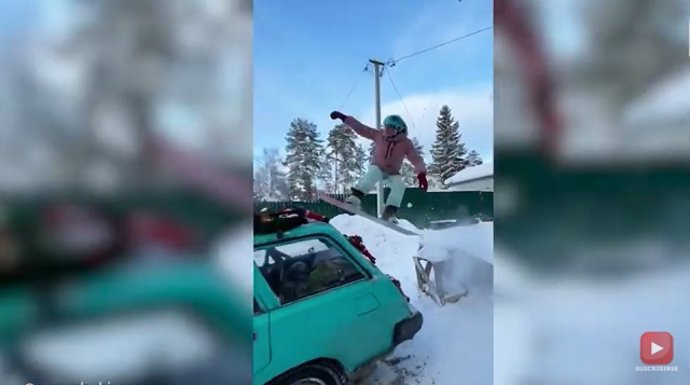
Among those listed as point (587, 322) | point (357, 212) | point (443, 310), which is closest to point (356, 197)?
point (357, 212)

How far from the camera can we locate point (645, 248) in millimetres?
1280

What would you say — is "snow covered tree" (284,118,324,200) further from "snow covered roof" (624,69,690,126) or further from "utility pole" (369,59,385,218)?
"snow covered roof" (624,69,690,126)

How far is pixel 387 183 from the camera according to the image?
134 centimetres

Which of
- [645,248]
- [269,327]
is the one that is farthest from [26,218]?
[645,248]

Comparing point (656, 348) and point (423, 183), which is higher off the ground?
point (423, 183)

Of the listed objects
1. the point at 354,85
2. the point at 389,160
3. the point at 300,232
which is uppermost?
the point at 354,85

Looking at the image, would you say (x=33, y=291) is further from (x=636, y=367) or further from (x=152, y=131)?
(x=636, y=367)

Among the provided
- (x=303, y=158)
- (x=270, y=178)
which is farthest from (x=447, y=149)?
Answer: (x=270, y=178)

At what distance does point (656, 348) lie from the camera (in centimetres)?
129

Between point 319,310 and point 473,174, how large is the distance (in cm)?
73

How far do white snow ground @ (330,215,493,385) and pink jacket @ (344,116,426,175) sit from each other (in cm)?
21

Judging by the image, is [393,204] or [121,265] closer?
[121,265]

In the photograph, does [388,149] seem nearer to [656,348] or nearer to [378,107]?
[378,107]

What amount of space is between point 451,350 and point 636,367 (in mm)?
654
